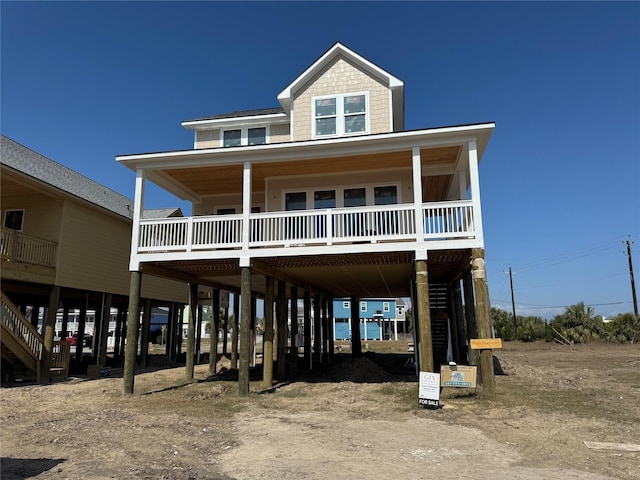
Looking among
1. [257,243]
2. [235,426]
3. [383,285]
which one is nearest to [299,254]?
[257,243]

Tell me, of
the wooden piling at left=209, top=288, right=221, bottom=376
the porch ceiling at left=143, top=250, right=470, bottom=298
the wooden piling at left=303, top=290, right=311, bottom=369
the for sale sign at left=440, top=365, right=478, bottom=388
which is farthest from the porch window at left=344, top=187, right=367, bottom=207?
the wooden piling at left=209, top=288, right=221, bottom=376

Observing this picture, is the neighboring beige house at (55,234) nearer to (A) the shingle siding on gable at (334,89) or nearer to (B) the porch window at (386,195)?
(A) the shingle siding on gable at (334,89)

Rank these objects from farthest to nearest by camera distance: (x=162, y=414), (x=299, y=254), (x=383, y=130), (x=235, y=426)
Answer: (x=383, y=130), (x=299, y=254), (x=162, y=414), (x=235, y=426)

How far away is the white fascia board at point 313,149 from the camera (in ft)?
41.4

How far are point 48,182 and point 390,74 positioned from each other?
43.7 ft

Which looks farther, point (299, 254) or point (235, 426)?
point (299, 254)

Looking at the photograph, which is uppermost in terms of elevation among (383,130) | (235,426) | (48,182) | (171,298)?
(383,130)

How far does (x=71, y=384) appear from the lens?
16.2m

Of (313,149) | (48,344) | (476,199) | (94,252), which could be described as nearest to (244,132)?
(313,149)

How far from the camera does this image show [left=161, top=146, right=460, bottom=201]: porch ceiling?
1431 centimetres

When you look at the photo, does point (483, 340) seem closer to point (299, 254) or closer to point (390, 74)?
point (299, 254)

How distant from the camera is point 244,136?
61.5ft

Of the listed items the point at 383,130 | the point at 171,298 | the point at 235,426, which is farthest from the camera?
the point at 171,298

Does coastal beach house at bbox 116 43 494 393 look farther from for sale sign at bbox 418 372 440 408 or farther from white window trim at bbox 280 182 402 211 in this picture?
for sale sign at bbox 418 372 440 408
